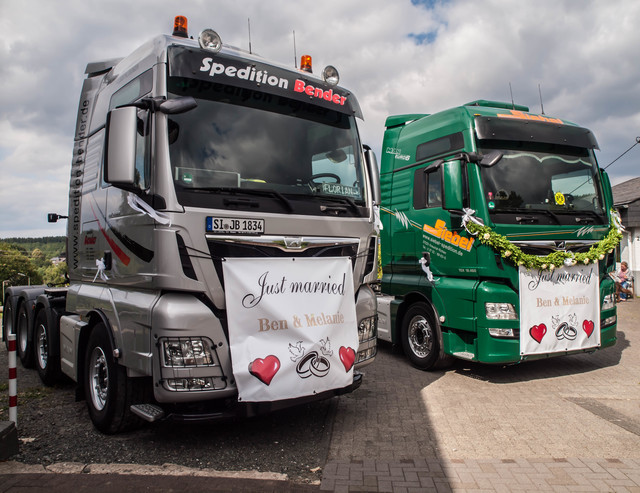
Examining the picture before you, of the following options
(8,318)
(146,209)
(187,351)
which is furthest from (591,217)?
(8,318)

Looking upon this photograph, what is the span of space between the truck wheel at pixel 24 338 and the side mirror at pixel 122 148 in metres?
4.53

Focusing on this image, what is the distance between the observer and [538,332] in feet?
20.7

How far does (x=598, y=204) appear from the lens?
7.00 m

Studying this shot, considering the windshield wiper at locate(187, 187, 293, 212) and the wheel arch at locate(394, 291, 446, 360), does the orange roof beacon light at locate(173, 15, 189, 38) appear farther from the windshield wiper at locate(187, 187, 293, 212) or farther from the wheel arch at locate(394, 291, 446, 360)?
the wheel arch at locate(394, 291, 446, 360)

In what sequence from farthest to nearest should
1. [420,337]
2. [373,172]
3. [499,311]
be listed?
1. [420,337]
2. [499,311]
3. [373,172]

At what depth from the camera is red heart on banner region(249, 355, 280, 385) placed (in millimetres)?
3973

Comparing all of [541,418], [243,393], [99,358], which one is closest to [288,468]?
[243,393]

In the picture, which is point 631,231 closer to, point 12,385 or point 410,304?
point 410,304

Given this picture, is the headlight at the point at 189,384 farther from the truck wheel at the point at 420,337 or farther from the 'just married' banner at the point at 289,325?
the truck wheel at the point at 420,337

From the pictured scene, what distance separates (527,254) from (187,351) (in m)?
4.35

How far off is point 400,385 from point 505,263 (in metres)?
1.99

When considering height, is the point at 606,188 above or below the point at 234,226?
above

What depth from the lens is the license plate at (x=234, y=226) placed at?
3926 mm

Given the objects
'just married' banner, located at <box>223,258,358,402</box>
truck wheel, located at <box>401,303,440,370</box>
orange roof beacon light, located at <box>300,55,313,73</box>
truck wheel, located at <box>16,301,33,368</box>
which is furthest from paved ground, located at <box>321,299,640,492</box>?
truck wheel, located at <box>16,301,33,368</box>
